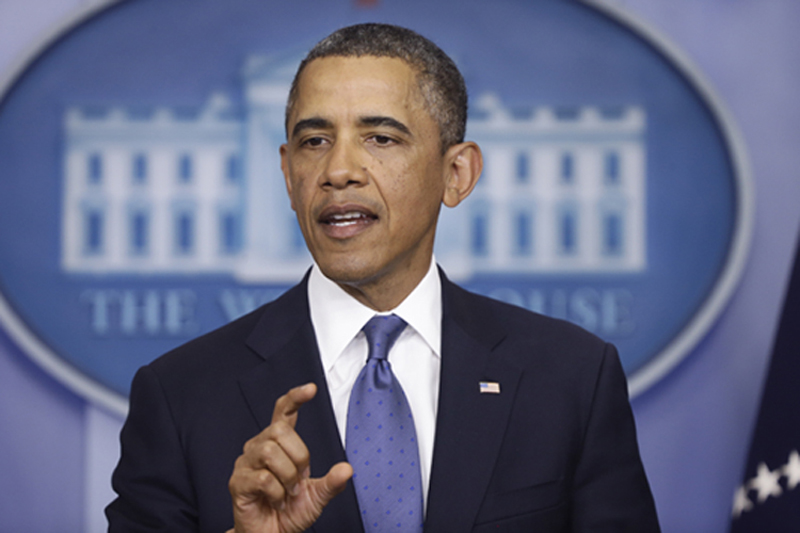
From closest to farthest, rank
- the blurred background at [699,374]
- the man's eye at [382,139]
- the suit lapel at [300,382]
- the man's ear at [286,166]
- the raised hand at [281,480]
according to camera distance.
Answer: the raised hand at [281,480], the suit lapel at [300,382], the man's eye at [382,139], the man's ear at [286,166], the blurred background at [699,374]

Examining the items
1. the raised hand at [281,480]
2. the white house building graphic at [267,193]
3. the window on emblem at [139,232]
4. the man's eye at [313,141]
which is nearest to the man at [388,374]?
the man's eye at [313,141]

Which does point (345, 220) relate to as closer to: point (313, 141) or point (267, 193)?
point (313, 141)

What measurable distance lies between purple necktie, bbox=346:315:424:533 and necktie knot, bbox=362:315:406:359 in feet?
0.10

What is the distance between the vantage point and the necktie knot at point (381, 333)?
1433 mm

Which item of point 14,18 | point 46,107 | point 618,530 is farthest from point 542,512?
point 14,18

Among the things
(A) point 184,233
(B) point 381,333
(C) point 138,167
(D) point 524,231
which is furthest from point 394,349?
(C) point 138,167

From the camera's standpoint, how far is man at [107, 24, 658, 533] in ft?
4.49

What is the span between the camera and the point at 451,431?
4.56ft

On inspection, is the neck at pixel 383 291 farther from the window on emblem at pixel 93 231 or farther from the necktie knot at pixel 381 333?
the window on emblem at pixel 93 231

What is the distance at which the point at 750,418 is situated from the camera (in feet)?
7.95

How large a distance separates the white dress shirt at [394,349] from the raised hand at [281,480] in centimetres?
31

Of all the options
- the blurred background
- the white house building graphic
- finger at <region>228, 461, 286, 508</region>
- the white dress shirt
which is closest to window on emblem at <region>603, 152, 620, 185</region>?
the white house building graphic

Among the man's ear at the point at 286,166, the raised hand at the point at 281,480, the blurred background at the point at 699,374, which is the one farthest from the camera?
the blurred background at the point at 699,374

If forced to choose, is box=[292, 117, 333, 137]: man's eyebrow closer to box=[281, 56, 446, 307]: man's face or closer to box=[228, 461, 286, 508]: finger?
box=[281, 56, 446, 307]: man's face
